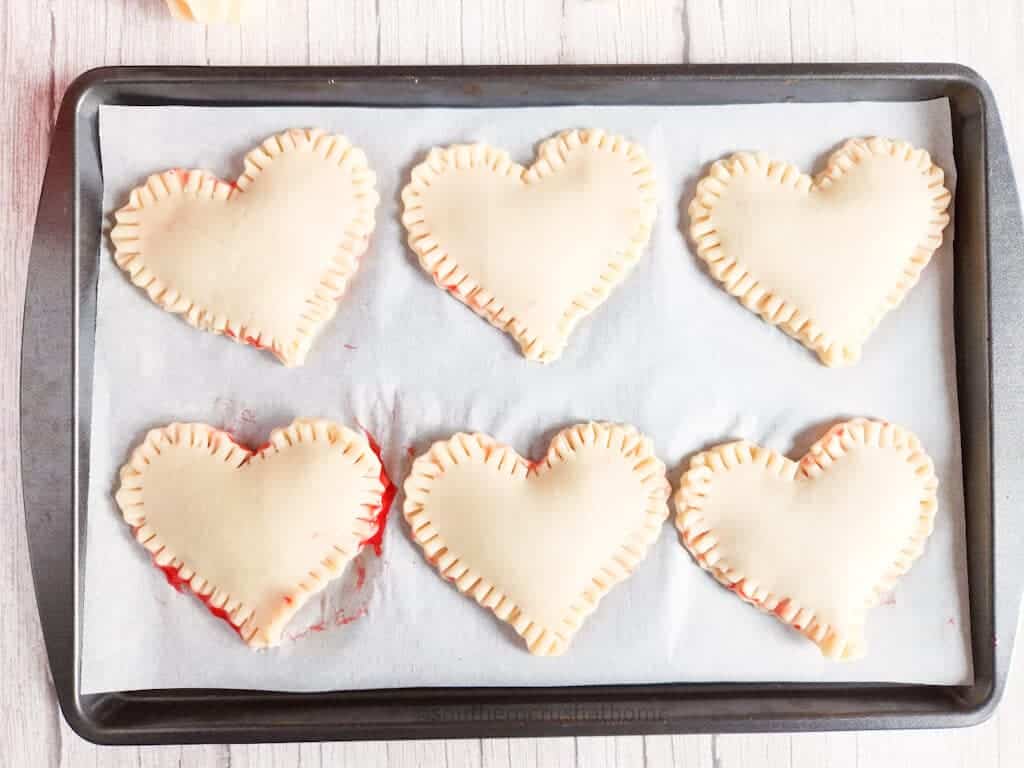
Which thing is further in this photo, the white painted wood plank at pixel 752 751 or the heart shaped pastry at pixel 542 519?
the white painted wood plank at pixel 752 751

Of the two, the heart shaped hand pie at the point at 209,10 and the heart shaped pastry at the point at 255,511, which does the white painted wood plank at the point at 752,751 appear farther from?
the heart shaped hand pie at the point at 209,10

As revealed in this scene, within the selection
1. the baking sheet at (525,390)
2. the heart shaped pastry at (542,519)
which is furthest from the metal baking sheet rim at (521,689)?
the heart shaped pastry at (542,519)

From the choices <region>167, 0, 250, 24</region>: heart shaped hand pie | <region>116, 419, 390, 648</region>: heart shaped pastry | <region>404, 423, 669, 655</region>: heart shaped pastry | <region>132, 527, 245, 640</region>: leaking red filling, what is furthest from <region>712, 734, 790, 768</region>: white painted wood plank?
<region>167, 0, 250, 24</region>: heart shaped hand pie

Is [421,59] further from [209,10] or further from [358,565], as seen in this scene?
[358,565]

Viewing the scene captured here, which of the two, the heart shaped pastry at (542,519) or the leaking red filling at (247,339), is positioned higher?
the leaking red filling at (247,339)

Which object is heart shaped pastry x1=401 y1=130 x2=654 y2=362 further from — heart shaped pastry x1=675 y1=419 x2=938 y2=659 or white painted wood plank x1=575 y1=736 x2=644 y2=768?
white painted wood plank x1=575 y1=736 x2=644 y2=768
